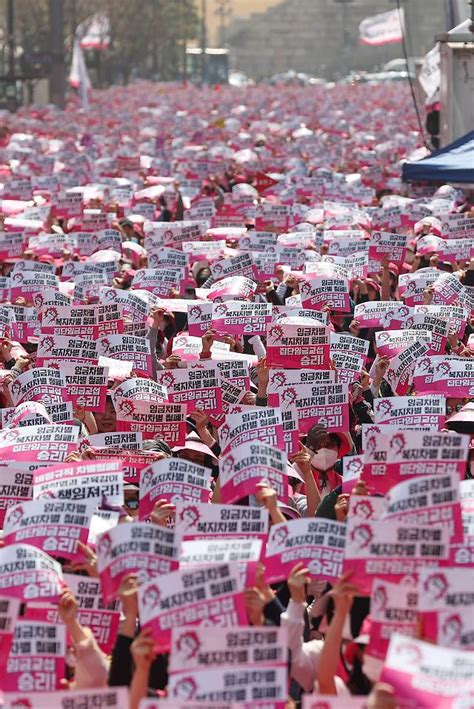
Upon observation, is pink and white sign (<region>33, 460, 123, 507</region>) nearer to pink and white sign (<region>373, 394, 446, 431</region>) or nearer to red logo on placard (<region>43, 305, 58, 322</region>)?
pink and white sign (<region>373, 394, 446, 431</region>)

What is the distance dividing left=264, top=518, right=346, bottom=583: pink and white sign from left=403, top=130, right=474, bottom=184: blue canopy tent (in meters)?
11.2

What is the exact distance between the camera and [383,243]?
54.3 feet

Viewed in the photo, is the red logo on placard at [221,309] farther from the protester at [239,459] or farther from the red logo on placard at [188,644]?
the red logo on placard at [188,644]

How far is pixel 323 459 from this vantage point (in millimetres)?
9656

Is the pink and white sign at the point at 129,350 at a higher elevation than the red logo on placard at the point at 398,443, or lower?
lower

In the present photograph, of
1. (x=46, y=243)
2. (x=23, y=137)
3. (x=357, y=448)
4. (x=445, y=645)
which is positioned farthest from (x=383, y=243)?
(x=23, y=137)

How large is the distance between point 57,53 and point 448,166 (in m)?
32.7

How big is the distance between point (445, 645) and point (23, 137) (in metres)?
31.3

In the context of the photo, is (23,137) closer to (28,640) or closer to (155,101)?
(155,101)

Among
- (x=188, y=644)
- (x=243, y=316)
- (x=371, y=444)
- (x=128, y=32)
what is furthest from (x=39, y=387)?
(x=128, y=32)

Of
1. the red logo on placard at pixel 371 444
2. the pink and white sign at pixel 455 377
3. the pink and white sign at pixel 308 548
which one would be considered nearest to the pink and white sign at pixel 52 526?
the pink and white sign at pixel 308 548

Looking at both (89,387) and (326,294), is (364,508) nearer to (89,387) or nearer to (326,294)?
(89,387)

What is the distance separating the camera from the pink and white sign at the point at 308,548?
24.3 ft

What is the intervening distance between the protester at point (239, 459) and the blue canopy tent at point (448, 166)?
50cm
